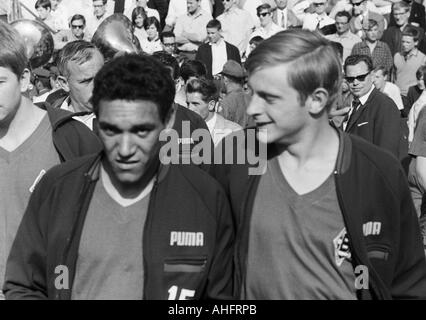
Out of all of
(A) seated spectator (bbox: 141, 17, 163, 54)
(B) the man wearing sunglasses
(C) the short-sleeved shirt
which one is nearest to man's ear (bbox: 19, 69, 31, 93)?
(C) the short-sleeved shirt

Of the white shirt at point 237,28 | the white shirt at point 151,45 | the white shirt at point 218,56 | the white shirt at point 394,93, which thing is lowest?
the white shirt at point 394,93

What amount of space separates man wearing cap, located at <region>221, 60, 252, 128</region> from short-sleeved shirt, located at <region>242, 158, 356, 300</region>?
24.3ft

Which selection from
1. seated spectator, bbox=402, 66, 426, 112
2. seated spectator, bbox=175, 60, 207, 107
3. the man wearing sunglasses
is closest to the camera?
the man wearing sunglasses

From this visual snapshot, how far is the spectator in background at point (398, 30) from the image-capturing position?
55.3ft

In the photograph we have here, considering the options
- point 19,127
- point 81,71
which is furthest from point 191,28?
point 19,127

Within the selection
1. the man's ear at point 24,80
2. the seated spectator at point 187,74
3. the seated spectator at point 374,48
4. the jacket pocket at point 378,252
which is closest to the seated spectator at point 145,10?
the seated spectator at point 374,48

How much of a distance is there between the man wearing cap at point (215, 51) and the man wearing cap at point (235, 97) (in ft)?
7.48

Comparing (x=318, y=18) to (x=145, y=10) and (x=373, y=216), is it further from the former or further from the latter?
(x=373, y=216)

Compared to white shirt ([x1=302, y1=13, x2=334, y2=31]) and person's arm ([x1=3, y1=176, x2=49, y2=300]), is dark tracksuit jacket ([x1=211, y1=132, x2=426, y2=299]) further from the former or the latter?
white shirt ([x1=302, y1=13, x2=334, y2=31])

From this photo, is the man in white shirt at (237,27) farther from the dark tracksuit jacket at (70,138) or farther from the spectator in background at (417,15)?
the dark tracksuit jacket at (70,138)

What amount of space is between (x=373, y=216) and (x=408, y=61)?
40.9 ft

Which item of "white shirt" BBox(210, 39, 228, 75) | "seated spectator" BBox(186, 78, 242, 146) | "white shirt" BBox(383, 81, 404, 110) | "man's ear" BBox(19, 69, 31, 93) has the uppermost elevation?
"white shirt" BBox(210, 39, 228, 75)

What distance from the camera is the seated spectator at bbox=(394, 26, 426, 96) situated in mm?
16125

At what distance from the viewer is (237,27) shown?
17.6 m
